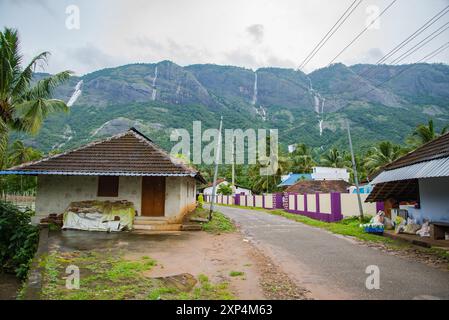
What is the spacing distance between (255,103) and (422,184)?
411 feet

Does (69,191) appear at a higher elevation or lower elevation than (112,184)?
lower

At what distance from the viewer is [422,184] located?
11898mm

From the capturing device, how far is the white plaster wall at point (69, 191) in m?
13.9

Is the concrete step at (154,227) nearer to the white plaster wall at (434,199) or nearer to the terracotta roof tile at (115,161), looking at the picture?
the terracotta roof tile at (115,161)

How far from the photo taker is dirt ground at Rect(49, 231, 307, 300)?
5785 mm

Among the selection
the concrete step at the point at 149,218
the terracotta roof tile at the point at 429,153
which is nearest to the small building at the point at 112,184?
the concrete step at the point at 149,218

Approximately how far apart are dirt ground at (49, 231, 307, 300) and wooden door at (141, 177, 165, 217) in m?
1.80

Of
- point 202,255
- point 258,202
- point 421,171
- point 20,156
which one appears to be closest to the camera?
point 202,255

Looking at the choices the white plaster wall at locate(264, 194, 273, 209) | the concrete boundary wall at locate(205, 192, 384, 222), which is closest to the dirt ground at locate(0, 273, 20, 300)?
the concrete boundary wall at locate(205, 192, 384, 222)

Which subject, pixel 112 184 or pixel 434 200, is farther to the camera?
pixel 112 184

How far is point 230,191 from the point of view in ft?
177

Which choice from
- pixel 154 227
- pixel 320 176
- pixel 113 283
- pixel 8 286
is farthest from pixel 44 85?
pixel 320 176

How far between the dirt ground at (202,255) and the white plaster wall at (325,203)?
32.7 feet

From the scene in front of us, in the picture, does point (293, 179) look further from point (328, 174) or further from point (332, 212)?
point (332, 212)
